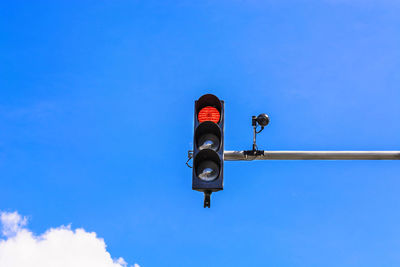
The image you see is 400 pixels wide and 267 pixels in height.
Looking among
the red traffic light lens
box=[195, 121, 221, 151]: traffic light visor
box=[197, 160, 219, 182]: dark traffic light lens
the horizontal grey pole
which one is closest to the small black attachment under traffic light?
box=[197, 160, 219, 182]: dark traffic light lens

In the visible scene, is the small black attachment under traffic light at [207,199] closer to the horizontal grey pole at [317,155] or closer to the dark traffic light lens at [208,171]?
the dark traffic light lens at [208,171]

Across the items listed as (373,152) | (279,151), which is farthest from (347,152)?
(279,151)

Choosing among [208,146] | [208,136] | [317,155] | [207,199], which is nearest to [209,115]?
[208,136]

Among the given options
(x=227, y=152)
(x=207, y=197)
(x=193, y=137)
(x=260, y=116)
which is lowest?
(x=207, y=197)

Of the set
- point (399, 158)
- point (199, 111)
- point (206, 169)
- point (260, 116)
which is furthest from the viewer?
point (260, 116)

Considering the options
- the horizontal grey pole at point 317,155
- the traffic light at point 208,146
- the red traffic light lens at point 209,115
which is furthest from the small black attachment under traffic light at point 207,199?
the horizontal grey pole at point 317,155

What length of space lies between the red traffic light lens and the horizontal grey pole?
0.78 metres

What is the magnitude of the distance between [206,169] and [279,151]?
1316mm

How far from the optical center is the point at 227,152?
5023 millimetres

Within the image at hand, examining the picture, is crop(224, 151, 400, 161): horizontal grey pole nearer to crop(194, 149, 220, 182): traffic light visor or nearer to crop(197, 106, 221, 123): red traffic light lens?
crop(197, 106, 221, 123): red traffic light lens

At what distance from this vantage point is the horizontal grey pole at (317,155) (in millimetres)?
5000

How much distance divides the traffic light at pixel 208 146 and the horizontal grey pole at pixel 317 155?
32.1 inches

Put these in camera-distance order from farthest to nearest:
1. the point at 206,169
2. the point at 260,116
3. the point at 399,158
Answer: the point at 260,116 → the point at 399,158 → the point at 206,169

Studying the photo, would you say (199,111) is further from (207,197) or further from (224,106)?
(207,197)
